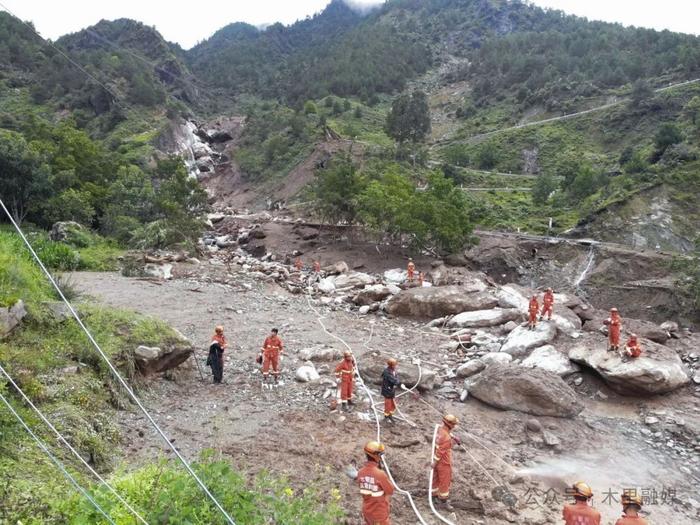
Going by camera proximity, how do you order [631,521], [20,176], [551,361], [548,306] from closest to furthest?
1. [631,521]
2. [551,361]
3. [548,306]
4. [20,176]

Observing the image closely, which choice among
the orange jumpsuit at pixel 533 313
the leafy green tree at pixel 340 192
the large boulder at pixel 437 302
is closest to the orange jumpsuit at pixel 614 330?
the orange jumpsuit at pixel 533 313

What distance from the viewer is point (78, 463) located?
6.02 meters

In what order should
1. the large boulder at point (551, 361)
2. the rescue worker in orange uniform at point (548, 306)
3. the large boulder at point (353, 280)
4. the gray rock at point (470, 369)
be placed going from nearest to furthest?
the gray rock at point (470, 369) < the large boulder at point (551, 361) < the rescue worker in orange uniform at point (548, 306) < the large boulder at point (353, 280)

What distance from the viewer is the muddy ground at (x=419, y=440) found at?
7.48m

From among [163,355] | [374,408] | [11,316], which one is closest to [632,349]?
[374,408]

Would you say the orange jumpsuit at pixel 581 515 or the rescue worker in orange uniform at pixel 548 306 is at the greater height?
the orange jumpsuit at pixel 581 515

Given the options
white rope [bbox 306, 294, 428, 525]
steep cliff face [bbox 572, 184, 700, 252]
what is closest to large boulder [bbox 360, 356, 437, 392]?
white rope [bbox 306, 294, 428, 525]

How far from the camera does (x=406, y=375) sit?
11414 millimetres

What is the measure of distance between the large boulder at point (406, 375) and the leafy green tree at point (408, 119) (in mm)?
41647

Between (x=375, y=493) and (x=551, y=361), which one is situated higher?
(x=375, y=493)

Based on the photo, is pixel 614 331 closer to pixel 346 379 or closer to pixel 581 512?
pixel 346 379

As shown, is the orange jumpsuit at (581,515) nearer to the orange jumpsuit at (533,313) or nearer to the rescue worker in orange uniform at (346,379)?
the rescue worker in orange uniform at (346,379)

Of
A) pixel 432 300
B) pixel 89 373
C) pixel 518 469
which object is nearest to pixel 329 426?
pixel 518 469

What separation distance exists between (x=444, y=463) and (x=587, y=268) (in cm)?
2301
